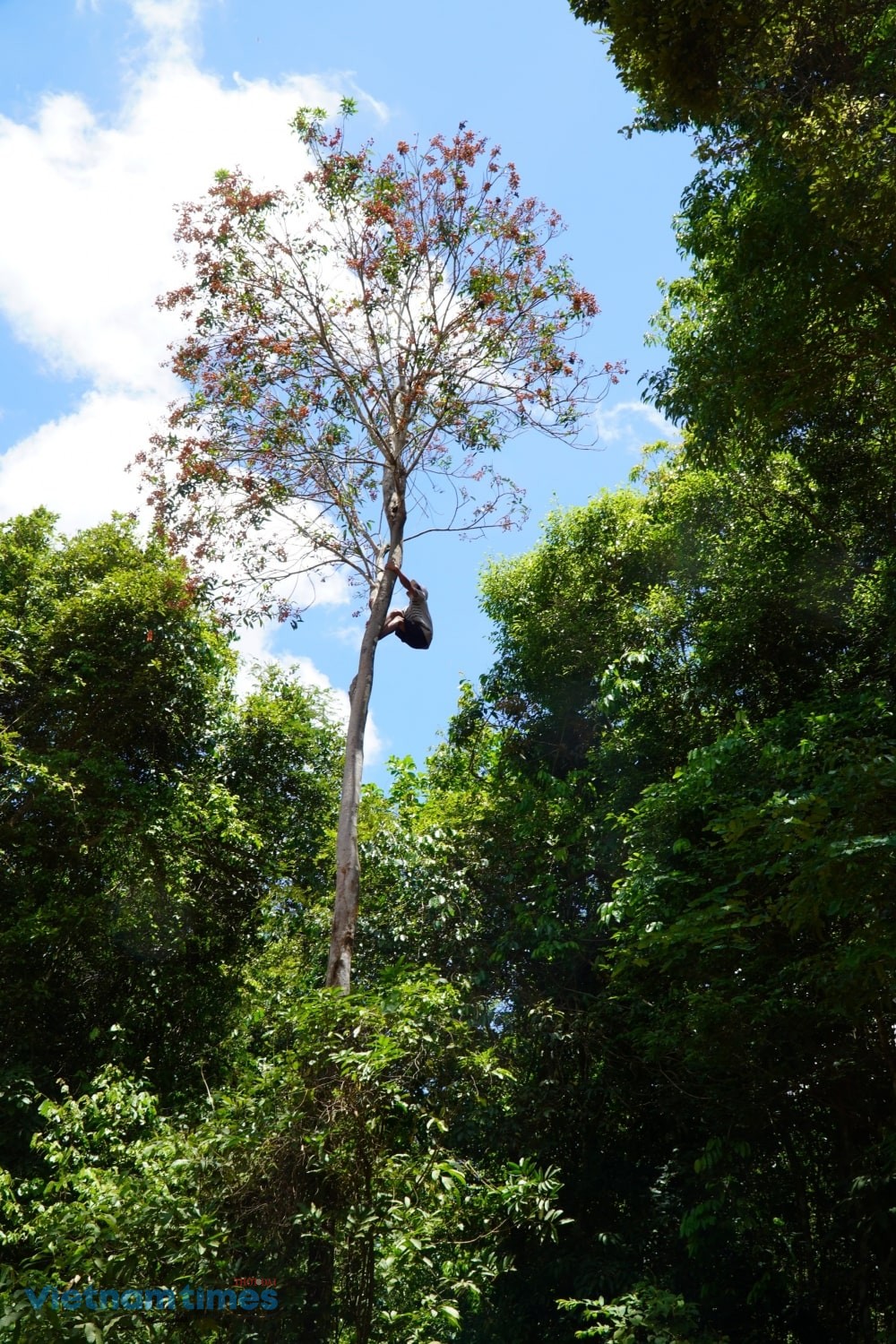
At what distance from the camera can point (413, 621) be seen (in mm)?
7992

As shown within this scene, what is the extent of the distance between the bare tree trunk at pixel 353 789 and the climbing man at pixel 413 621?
0.09 meters

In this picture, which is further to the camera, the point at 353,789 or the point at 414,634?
the point at 414,634

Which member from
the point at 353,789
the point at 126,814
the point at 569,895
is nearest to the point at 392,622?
the point at 353,789

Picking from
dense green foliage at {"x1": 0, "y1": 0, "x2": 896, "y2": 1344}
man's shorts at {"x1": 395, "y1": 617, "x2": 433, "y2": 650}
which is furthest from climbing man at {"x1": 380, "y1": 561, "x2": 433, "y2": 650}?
dense green foliage at {"x1": 0, "y1": 0, "x2": 896, "y2": 1344}

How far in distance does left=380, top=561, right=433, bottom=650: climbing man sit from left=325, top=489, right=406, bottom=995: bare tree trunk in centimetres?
9

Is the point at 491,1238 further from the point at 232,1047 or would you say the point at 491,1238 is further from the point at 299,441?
the point at 299,441

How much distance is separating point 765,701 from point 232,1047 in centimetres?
614

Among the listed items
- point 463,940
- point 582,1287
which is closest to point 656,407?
point 463,940

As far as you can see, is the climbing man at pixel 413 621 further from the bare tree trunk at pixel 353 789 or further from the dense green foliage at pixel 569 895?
the dense green foliage at pixel 569 895

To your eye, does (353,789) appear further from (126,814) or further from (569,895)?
(126,814)

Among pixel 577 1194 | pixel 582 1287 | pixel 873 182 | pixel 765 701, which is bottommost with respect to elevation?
pixel 582 1287

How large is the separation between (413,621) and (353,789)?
142 centimetres

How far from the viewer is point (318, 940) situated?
1074 centimetres

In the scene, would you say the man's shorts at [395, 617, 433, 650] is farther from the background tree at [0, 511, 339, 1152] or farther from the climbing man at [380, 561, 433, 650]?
the background tree at [0, 511, 339, 1152]
